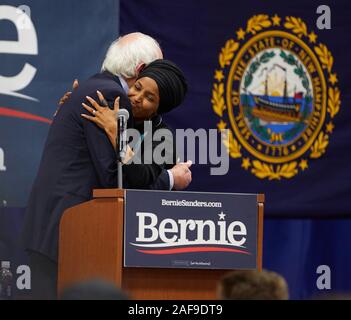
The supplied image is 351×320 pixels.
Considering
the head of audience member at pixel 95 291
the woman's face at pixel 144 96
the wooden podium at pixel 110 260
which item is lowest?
the head of audience member at pixel 95 291

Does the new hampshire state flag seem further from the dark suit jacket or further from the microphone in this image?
the microphone

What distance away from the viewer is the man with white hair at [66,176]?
16.0 feet

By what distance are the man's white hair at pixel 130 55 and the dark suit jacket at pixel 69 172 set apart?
15 centimetres

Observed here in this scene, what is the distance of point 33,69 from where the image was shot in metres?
6.57

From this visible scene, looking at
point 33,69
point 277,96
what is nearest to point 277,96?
point 277,96

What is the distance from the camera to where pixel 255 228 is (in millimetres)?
4777

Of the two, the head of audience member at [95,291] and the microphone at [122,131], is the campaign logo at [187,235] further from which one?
the head of audience member at [95,291]

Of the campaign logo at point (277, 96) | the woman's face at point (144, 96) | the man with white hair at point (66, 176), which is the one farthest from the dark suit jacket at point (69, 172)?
the campaign logo at point (277, 96)

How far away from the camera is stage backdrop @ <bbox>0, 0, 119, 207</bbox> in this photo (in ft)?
21.4

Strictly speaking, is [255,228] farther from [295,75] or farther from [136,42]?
[295,75]

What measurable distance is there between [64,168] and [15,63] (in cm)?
178

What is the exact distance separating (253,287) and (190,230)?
1991mm

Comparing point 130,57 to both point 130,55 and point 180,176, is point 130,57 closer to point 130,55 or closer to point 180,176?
point 130,55

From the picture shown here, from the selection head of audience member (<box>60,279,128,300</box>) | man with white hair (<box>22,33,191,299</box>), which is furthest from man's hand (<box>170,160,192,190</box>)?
head of audience member (<box>60,279,128,300</box>)
